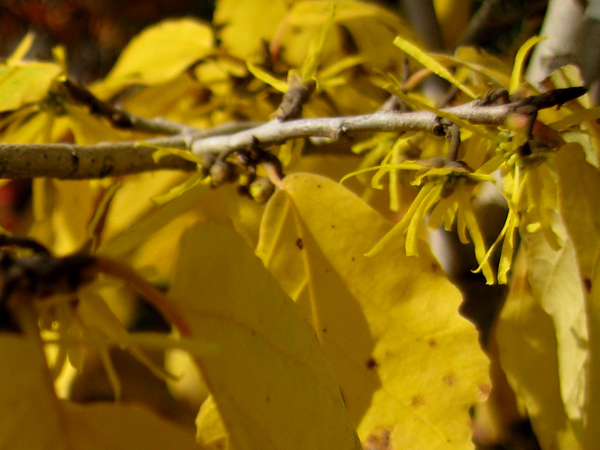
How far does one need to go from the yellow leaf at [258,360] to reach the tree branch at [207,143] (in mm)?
100

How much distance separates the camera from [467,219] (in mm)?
295

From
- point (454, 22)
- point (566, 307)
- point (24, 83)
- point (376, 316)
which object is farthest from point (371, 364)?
point (454, 22)

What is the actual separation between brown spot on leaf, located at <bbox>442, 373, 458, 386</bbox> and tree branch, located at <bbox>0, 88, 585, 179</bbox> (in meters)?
0.15

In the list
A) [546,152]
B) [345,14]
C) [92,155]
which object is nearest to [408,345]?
[546,152]

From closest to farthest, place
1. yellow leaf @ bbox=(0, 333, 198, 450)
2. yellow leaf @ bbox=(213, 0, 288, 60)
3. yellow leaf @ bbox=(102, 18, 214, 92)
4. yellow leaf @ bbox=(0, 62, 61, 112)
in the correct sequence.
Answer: yellow leaf @ bbox=(0, 333, 198, 450)
yellow leaf @ bbox=(0, 62, 61, 112)
yellow leaf @ bbox=(102, 18, 214, 92)
yellow leaf @ bbox=(213, 0, 288, 60)

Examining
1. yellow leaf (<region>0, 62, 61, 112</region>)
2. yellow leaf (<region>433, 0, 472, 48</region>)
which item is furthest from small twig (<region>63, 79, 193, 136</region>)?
yellow leaf (<region>433, 0, 472, 48</region>)

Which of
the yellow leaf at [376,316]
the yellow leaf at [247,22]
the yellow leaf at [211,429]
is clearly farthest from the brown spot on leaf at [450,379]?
the yellow leaf at [247,22]

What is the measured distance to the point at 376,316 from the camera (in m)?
0.34

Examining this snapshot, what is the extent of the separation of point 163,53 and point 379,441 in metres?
0.48

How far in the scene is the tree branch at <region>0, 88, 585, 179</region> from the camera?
0.92ft

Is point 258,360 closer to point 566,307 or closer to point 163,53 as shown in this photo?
point 566,307

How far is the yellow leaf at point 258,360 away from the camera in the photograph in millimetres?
268

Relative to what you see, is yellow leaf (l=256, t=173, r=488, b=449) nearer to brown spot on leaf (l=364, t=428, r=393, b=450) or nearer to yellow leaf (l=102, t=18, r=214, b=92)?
brown spot on leaf (l=364, t=428, r=393, b=450)

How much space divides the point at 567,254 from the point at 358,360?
0.15 meters
